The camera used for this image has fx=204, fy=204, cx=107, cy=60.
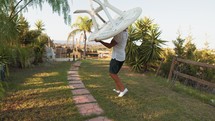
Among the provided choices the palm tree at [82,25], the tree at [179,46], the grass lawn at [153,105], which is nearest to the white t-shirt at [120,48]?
the grass lawn at [153,105]

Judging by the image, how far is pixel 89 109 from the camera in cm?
351

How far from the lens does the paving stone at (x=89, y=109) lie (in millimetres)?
3337

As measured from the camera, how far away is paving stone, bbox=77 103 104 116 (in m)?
3.34

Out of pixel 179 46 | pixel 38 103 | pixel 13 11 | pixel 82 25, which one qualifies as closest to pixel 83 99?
pixel 38 103

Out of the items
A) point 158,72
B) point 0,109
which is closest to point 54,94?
point 0,109

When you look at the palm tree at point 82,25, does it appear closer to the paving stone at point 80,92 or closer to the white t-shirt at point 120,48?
the paving stone at point 80,92

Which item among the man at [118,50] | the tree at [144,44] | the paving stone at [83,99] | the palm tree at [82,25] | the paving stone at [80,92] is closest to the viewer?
the paving stone at [83,99]

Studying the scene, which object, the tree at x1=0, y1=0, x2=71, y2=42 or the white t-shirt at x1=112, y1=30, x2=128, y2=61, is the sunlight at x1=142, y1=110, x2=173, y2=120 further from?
the tree at x1=0, y1=0, x2=71, y2=42

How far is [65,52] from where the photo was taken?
1894 cm

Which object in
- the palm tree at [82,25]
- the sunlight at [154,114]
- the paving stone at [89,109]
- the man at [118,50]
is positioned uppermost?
the palm tree at [82,25]

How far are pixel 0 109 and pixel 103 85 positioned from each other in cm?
271

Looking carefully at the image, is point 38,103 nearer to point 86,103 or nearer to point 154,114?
point 86,103

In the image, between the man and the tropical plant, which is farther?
the tropical plant

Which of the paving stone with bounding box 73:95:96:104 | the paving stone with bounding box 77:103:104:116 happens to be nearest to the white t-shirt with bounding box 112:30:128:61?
the paving stone with bounding box 73:95:96:104
